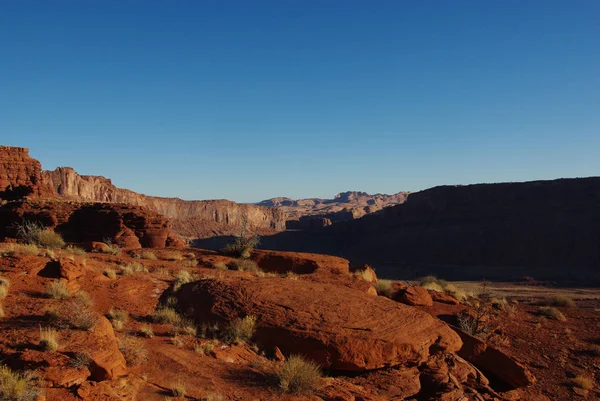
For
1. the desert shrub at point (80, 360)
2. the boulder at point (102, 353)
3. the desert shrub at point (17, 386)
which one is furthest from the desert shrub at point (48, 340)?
the desert shrub at point (17, 386)

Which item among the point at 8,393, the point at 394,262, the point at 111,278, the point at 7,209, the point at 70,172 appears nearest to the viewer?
the point at 8,393

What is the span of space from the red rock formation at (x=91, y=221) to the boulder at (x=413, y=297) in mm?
17817

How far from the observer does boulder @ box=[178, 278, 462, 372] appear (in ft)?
22.8

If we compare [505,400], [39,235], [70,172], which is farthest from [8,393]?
[70,172]

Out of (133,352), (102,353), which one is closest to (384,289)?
(133,352)

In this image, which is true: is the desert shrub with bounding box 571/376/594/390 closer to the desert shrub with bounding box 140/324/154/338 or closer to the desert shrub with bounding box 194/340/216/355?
the desert shrub with bounding box 194/340/216/355

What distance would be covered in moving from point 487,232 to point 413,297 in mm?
61972

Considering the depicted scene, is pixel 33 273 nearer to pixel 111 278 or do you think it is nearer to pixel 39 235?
pixel 111 278

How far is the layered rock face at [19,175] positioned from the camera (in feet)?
124

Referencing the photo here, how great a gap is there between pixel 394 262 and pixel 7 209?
55.4 m

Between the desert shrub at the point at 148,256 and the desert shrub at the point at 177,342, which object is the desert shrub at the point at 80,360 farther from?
the desert shrub at the point at 148,256

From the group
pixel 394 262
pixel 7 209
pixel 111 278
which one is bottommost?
pixel 394 262

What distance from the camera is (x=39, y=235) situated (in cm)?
1538

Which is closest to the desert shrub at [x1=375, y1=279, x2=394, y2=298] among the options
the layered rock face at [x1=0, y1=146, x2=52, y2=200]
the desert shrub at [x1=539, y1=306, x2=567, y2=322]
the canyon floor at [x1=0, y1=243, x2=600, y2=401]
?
the canyon floor at [x1=0, y1=243, x2=600, y2=401]
